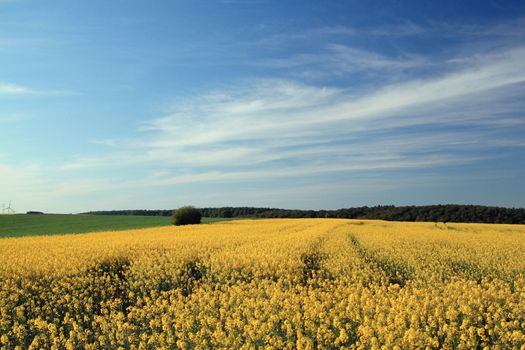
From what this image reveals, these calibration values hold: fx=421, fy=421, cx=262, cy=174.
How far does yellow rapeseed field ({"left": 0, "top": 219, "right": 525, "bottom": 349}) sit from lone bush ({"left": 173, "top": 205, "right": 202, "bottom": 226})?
3866 cm

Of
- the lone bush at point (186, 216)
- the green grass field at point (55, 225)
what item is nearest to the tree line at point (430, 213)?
the lone bush at point (186, 216)

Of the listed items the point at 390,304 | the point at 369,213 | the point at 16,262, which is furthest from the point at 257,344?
the point at 369,213

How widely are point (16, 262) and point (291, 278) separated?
10.4 meters

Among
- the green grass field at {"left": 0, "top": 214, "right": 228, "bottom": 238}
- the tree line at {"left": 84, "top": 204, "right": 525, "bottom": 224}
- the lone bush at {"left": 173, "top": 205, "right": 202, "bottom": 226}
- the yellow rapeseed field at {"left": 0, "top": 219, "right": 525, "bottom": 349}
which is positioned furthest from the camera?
the tree line at {"left": 84, "top": 204, "right": 525, "bottom": 224}

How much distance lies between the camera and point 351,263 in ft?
47.0

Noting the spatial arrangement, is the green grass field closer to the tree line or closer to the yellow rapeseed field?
the tree line

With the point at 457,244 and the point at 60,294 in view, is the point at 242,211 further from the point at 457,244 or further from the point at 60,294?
the point at 60,294

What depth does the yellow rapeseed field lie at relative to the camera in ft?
23.5

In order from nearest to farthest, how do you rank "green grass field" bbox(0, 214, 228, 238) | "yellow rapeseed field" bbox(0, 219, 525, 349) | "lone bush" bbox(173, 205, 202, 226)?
"yellow rapeseed field" bbox(0, 219, 525, 349), "green grass field" bbox(0, 214, 228, 238), "lone bush" bbox(173, 205, 202, 226)

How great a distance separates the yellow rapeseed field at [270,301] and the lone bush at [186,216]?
38658 millimetres

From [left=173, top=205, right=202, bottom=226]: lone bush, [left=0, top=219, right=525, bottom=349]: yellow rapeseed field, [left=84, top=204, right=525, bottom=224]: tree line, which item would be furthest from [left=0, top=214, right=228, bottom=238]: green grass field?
[left=0, top=219, right=525, bottom=349]: yellow rapeseed field

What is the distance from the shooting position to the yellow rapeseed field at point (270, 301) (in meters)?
7.16

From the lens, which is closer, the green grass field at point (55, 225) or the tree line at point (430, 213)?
the green grass field at point (55, 225)

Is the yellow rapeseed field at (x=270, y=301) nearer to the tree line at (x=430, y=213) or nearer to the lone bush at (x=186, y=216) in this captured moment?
the lone bush at (x=186, y=216)
